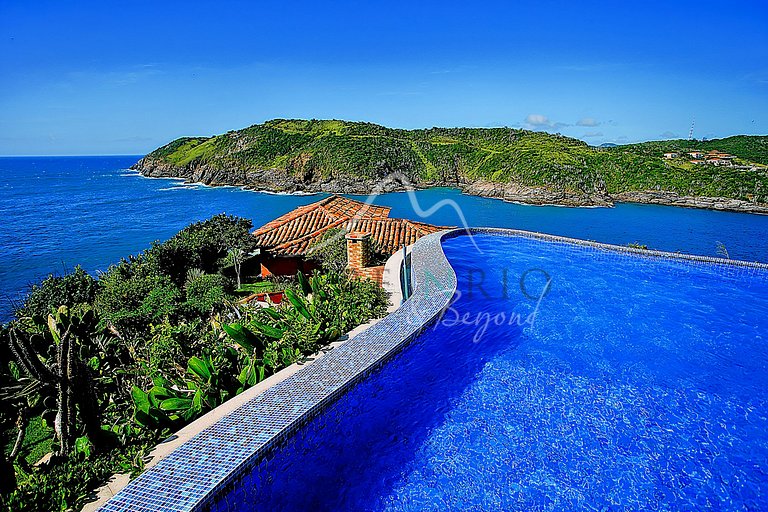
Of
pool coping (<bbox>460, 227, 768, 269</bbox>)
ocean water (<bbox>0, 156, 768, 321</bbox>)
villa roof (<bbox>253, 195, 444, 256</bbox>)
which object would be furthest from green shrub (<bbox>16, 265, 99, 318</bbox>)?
ocean water (<bbox>0, 156, 768, 321</bbox>)

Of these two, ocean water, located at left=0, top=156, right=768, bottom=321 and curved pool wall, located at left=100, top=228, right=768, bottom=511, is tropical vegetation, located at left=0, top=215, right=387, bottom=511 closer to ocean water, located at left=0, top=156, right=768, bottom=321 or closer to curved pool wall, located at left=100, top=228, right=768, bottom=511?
curved pool wall, located at left=100, top=228, right=768, bottom=511

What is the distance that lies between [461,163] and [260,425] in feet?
263

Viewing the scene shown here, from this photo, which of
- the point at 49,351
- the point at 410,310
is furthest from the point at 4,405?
the point at 410,310

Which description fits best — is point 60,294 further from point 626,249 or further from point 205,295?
point 626,249

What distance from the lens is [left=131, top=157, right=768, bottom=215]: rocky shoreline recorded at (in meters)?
55.2

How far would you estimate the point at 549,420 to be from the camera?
4992 mm

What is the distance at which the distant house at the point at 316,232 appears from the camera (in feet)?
46.0

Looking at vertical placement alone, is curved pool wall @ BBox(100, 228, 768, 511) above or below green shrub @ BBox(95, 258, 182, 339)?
above

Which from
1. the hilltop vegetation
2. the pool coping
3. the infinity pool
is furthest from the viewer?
the hilltop vegetation

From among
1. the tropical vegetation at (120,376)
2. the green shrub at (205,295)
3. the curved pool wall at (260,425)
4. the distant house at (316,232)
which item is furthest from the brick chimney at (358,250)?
the green shrub at (205,295)

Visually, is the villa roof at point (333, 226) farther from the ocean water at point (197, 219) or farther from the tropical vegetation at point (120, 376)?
the ocean water at point (197, 219)

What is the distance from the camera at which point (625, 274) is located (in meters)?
10.3

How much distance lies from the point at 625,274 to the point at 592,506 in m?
7.51

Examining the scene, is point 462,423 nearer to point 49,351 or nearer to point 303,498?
point 303,498
